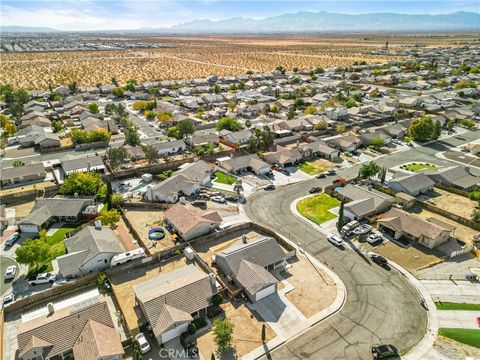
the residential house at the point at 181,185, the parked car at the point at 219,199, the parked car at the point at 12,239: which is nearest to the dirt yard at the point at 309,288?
the parked car at the point at 219,199

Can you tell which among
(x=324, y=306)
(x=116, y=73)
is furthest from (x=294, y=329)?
(x=116, y=73)

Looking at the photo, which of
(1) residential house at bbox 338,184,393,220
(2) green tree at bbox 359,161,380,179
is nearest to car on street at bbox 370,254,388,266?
(1) residential house at bbox 338,184,393,220

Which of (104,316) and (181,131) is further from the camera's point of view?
(181,131)

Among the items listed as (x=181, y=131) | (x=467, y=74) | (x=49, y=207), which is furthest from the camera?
(x=467, y=74)

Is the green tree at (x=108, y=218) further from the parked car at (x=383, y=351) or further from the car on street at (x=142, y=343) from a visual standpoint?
the parked car at (x=383, y=351)

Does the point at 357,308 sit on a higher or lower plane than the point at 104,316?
lower

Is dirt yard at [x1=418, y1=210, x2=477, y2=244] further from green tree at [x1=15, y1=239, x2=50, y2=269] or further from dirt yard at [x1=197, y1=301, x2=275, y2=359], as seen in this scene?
green tree at [x1=15, y1=239, x2=50, y2=269]

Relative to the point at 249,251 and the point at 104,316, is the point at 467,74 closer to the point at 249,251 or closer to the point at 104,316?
the point at 249,251
